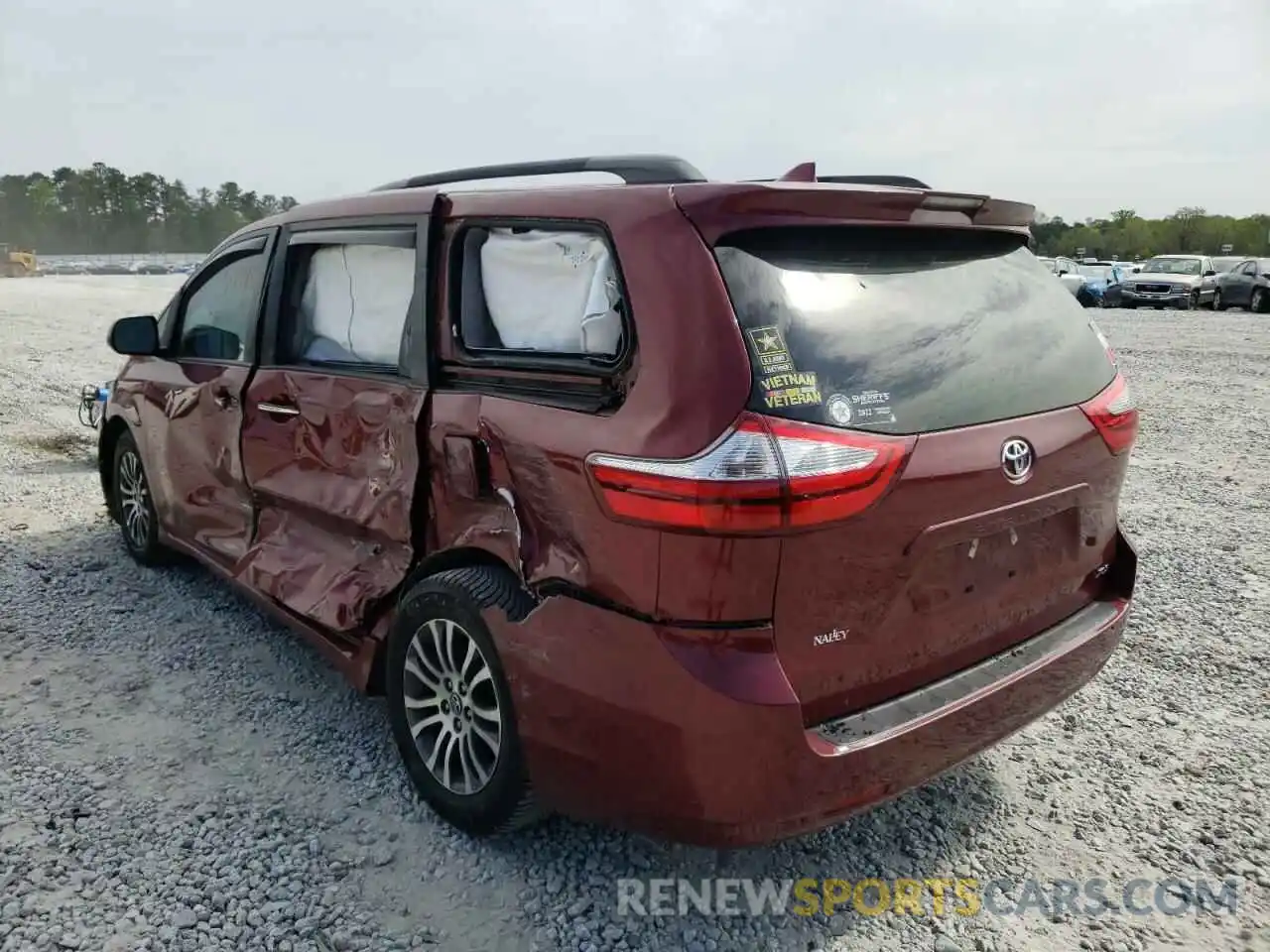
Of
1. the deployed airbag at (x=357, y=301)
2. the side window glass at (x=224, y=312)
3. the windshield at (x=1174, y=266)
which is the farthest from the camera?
the windshield at (x=1174, y=266)

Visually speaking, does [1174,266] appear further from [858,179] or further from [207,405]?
[207,405]

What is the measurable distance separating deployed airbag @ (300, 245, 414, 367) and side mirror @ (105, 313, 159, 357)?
4.49ft

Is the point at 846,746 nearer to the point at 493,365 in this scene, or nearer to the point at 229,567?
the point at 493,365

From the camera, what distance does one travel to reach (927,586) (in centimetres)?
228

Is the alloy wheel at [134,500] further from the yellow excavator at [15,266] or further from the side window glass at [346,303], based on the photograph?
the yellow excavator at [15,266]

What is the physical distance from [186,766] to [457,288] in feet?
5.98

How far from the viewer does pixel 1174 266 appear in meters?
26.9

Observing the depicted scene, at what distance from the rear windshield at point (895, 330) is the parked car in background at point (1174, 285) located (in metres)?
26.9

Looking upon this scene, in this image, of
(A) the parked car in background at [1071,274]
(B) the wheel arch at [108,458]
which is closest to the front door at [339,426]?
(B) the wheel arch at [108,458]

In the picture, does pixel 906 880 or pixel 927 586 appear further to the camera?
pixel 906 880

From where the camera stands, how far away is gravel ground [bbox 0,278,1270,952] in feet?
7.91

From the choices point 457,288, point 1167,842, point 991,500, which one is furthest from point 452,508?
point 1167,842

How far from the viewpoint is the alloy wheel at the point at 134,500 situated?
4.84 m

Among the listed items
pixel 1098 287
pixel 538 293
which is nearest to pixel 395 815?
pixel 538 293
